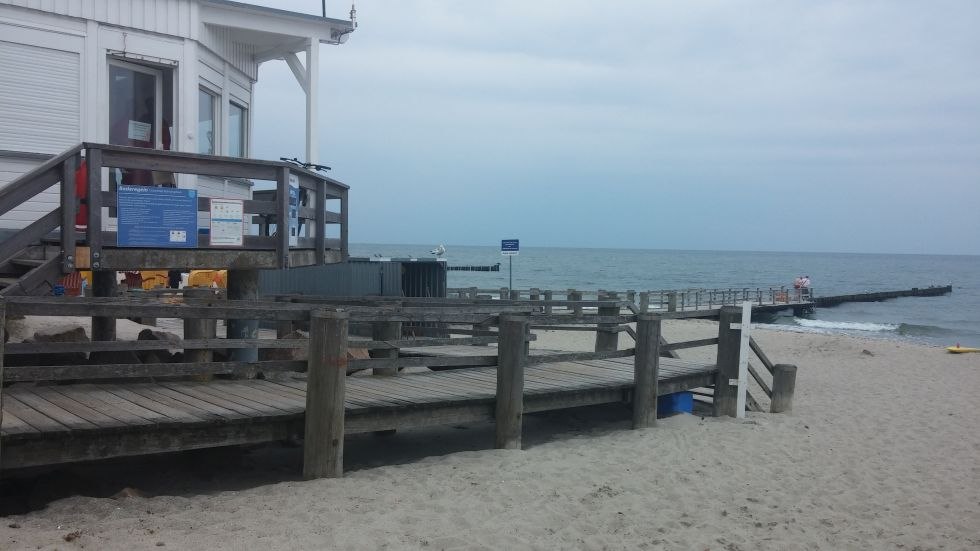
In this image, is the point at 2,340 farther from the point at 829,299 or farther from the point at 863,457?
the point at 829,299

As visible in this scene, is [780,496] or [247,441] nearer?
[247,441]

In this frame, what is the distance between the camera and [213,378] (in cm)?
767

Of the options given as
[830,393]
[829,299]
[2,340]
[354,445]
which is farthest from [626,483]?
[829,299]

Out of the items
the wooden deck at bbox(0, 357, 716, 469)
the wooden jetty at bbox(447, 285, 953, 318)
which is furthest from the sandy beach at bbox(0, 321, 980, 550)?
the wooden jetty at bbox(447, 285, 953, 318)

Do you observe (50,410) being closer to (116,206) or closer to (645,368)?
(116,206)

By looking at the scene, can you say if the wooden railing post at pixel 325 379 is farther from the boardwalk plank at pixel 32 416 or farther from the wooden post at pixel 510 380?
the wooden post at pixel 510 380

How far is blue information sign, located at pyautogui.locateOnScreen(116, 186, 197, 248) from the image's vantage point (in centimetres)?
648

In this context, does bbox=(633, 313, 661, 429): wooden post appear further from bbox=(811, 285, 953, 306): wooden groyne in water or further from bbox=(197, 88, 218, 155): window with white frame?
bbox=(811, 285, 953, 306): wooden groyne in water

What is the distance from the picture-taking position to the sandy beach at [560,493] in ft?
16.6

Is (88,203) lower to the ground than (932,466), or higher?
higher

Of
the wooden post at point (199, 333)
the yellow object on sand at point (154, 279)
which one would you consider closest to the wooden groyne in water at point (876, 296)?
the yellow object on sand at point (154, 279)

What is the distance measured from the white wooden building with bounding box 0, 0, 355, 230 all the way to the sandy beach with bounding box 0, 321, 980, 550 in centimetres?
387

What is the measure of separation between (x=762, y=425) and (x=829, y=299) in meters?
45.6

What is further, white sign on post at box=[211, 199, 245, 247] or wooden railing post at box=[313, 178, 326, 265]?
wooden railing post at box=[313, 178, 326, 265]
